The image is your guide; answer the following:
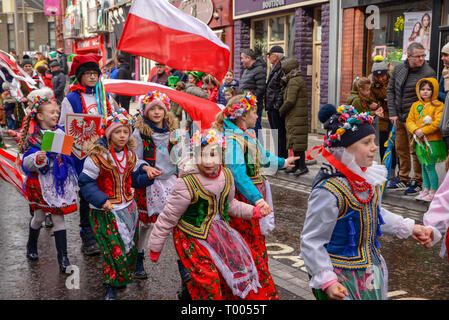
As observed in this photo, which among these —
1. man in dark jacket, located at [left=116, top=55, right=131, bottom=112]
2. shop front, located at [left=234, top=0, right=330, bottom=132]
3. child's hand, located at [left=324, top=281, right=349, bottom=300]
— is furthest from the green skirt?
man in dark jacket, located at [left=116, top=55, right=131, bottom=112]

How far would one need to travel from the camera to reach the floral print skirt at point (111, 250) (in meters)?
4.60

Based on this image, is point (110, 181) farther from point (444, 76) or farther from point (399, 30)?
point (399, 30)

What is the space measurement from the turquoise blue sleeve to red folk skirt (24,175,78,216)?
6.23 feet

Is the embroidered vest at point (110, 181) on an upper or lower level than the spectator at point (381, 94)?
lower

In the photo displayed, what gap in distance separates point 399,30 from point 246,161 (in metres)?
9.12

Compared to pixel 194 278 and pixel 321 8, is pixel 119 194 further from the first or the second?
pixel 321 8

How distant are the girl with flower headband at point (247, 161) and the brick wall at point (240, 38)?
13653 millimetres

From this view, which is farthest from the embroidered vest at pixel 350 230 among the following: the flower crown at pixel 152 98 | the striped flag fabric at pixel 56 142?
the striped flag fabric at pixel 56 142

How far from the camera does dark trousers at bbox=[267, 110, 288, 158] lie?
34.7 feet

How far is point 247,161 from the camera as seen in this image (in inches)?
185

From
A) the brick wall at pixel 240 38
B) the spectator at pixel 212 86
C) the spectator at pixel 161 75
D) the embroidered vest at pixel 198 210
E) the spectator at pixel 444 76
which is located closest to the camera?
the embroidered vest at pixel 198 210

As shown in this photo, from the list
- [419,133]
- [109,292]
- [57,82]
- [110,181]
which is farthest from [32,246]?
[57,82]

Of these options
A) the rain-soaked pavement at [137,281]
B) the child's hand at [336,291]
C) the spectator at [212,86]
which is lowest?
Result: the rain-soaked pavement at [137,281]

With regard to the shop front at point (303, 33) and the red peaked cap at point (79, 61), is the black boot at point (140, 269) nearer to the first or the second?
the red peaked cap at point (79, 61)
